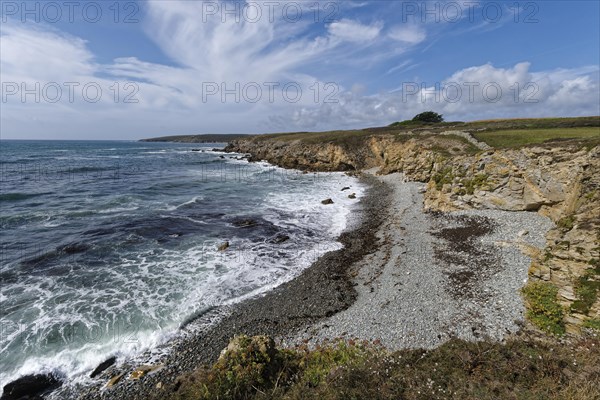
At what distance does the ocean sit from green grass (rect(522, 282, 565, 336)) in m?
11.8

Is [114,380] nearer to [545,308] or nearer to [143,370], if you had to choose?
[143,370]

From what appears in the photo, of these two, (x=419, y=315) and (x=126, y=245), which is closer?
(x=419, y=315)

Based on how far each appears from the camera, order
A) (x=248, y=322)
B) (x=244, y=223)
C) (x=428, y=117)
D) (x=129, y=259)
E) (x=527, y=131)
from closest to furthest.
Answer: (x=248, y=322) < (x=129, y=259) < (x=244, y=223) < (x=527, y=131) < (x=428, y=117)

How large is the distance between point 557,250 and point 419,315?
250 inches

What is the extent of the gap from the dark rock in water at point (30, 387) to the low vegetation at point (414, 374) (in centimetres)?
503

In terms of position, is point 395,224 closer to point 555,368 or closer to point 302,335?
point 302,335

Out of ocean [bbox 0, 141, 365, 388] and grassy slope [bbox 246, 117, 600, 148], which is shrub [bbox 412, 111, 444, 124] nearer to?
grassy slope [bbox 246, 117, 600, 148]

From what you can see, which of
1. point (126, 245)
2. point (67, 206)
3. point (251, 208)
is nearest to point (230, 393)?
point (126, 245)

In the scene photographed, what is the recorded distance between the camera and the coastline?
33.1 feet

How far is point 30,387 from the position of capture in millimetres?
10188

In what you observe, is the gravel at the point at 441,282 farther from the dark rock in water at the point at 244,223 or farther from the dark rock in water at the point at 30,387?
the dark rock in water at the point at 244,223

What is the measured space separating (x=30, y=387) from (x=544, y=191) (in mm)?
31262

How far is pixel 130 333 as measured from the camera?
1272cm

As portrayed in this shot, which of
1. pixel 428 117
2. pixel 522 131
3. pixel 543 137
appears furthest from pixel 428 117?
pixel 543 137
